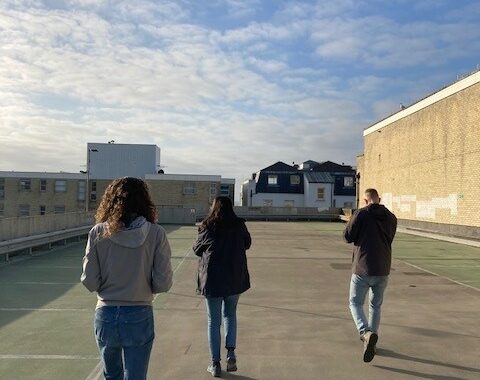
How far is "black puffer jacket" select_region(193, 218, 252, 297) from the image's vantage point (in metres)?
5.07

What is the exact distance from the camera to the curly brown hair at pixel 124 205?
10.4 feet

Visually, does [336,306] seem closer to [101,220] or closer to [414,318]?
[414,318]

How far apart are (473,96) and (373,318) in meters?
22.4

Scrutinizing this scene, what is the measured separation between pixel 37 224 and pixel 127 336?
15.0 metres

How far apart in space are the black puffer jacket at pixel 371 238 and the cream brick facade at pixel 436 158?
68.3ft

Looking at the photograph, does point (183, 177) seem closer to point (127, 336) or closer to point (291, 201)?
point (291, 201)

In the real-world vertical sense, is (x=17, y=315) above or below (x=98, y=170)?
below

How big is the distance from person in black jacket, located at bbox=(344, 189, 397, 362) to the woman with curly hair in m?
3.31

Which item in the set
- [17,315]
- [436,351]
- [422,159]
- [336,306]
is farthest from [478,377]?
[422,159]

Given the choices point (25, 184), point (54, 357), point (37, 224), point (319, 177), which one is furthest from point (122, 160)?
point (54, 357)

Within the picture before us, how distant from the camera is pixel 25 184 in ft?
177

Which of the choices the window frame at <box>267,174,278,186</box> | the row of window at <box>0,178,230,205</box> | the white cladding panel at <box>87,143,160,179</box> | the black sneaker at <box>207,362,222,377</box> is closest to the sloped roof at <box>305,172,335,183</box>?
the window frame at <box>267,174,278,186</box>

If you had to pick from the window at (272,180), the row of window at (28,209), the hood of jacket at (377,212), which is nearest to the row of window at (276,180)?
the window at (272,180)

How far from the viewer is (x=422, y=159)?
1287 inches
